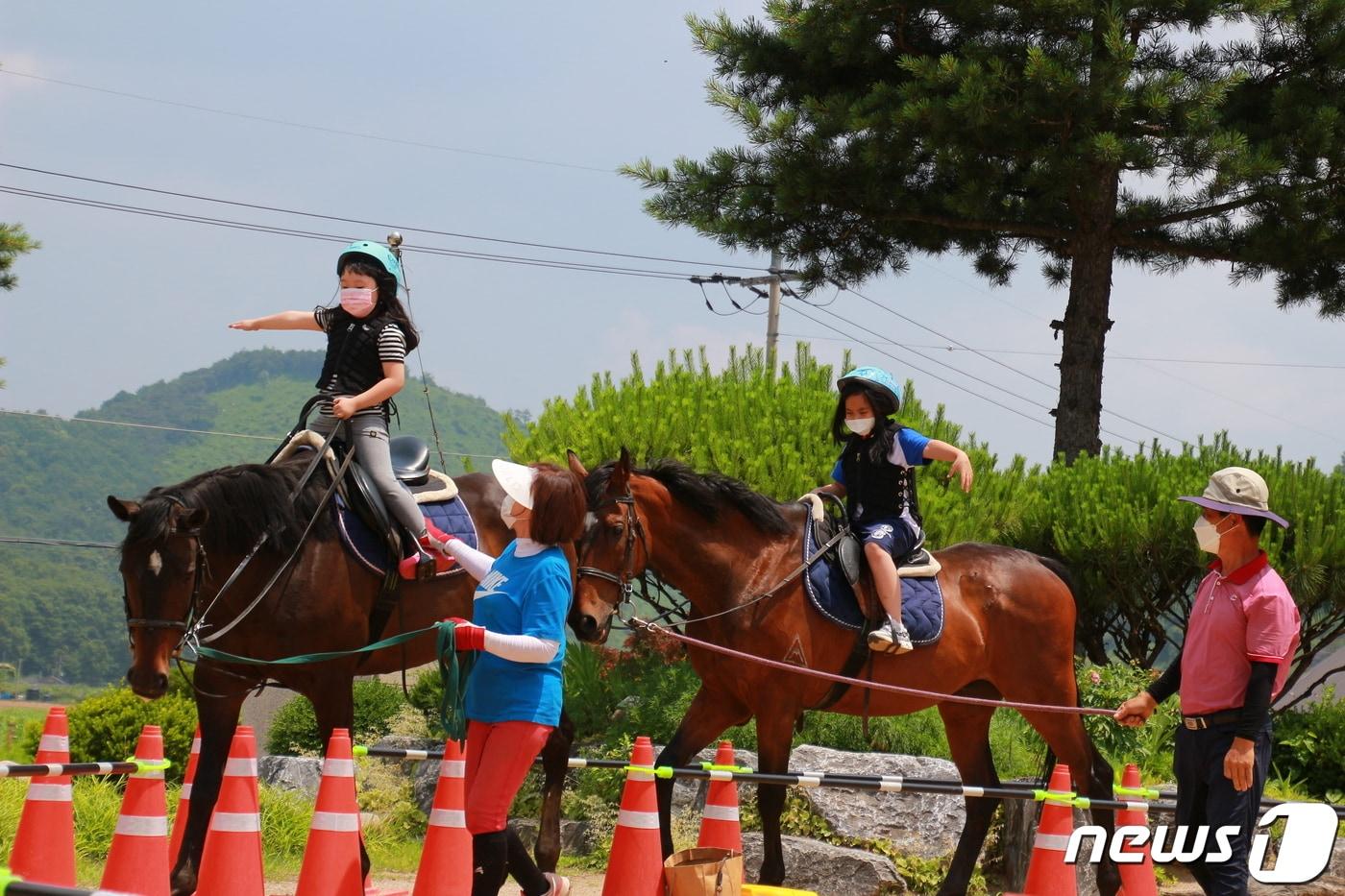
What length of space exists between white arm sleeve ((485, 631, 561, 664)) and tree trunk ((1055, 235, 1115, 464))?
1295 cm

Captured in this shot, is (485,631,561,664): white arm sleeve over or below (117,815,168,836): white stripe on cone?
over

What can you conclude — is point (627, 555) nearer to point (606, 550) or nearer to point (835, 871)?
point (606, 550)

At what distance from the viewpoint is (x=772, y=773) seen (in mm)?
7582

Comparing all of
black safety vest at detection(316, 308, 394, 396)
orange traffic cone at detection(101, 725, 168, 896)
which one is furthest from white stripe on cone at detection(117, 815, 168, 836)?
black safety vest at detection(316, 308, 394, 396)

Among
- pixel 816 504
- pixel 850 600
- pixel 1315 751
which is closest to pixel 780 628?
pixel 850 600

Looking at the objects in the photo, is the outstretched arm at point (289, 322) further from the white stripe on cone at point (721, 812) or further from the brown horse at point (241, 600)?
the white stripe on cone at point (721, 812)

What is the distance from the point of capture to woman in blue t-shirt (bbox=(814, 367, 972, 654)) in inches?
321

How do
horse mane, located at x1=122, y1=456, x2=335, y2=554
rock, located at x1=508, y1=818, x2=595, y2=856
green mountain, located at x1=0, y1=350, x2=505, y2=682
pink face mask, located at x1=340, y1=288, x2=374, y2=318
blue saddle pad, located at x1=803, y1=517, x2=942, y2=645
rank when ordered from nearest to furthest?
1. horse mane, located at x1=122, y1=456, x2=335, y2=554
2. pink face mask, located at x1=340, y1=288, x2=374, y2=318
3. blue saddle pad, located at x1=803, y1=517, x2=942, y2=645
4. rock, located at x1=508, y1=818, x2=595, y2=856
5. green mountain, located at x1=0, y1=350, x2=505, y2=682

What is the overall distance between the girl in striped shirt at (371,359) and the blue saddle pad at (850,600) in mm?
2106

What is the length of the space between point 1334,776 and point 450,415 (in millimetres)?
165078

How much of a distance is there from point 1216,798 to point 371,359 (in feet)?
15.2

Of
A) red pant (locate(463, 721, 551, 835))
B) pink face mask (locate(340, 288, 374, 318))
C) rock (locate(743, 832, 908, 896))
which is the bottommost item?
rock (locate(743, 832, 908, 896))

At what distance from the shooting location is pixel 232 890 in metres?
6.21

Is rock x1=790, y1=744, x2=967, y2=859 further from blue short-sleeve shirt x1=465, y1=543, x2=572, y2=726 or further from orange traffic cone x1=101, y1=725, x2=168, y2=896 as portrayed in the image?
orange traffic cone x1=101, y1=725, x2=168, y2=896
